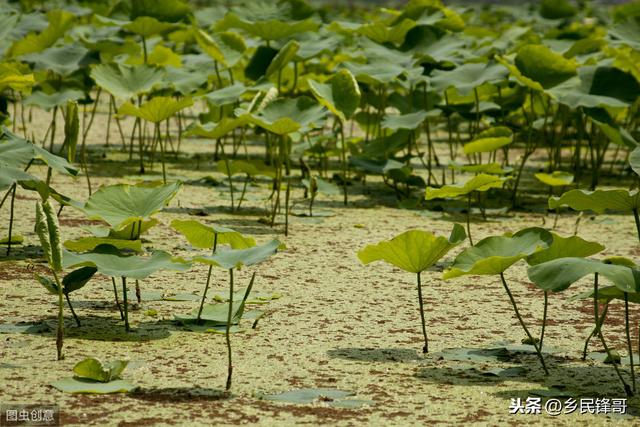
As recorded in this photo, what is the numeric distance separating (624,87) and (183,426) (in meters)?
2.19

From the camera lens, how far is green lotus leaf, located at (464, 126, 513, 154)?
313 centimetres

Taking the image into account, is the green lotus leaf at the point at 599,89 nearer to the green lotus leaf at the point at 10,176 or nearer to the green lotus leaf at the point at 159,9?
the green lotus leaf at the point at 159,9

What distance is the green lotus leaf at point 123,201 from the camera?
82.0 inches

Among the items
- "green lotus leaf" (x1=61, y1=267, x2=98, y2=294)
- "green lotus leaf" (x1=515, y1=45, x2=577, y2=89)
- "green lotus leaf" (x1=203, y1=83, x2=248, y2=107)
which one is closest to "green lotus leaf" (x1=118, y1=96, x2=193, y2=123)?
"green lotus leaf" (x1=203, y1=83, x2=248, y2=107)

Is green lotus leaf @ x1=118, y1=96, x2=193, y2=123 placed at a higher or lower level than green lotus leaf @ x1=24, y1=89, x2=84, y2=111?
higher

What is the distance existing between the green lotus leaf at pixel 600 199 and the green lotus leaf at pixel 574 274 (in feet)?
0.64

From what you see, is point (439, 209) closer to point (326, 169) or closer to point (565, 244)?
point (326, 169)

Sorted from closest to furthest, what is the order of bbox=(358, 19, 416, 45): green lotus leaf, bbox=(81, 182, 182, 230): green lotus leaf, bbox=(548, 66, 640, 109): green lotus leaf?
bbox=(81, 182, 182, 230): green lotus leaf → bbox=(548, 66, 640, 109): green lotus leaf → bbox=(358, 19, 416, 45): green lotus leaf

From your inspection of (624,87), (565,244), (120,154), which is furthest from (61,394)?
(120,154)

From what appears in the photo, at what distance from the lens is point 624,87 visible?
329cm

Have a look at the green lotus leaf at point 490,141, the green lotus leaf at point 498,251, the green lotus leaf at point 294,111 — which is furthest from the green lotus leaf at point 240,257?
the green lotus leaf at point 490,141

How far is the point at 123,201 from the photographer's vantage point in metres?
2.11

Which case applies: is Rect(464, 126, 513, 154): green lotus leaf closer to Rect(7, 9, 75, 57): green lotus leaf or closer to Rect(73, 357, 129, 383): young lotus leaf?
Rect(7, 9, 75, 57): green lotus leaf

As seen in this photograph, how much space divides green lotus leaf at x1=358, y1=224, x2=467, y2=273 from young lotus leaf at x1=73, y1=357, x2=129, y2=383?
17.8 inches
